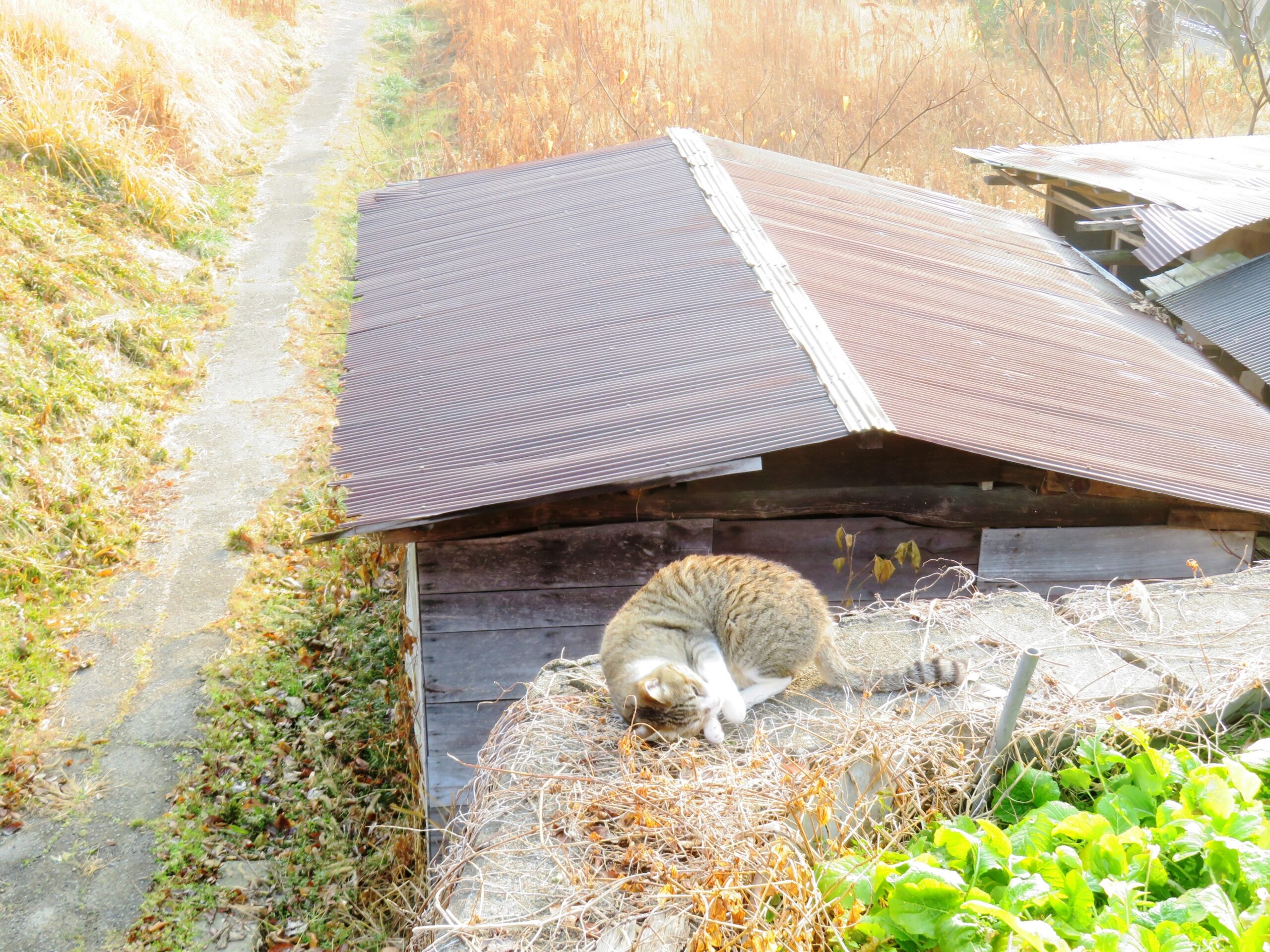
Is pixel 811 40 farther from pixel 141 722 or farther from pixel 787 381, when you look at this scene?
pixel 141 722

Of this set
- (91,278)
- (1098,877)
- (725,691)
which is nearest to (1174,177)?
(725,691)

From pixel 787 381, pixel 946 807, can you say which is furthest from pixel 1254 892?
pixel 787 381

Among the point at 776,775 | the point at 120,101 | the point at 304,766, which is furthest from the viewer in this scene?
the point at 120,101

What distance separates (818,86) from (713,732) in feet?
44.7

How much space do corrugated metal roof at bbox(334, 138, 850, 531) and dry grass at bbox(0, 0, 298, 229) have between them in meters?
6.24

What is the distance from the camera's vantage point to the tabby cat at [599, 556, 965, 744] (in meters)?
3.34

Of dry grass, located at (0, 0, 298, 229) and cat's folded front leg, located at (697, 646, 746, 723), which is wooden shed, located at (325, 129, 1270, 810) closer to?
cat's folded front leg, located at (697, 646, 746, 723)

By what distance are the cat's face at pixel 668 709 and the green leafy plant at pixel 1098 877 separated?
0.84m

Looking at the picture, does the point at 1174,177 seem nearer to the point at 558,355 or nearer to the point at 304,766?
the point at 558,355

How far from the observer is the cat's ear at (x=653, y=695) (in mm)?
3266

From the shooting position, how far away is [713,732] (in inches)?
131

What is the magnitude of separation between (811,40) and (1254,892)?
15.9 meters

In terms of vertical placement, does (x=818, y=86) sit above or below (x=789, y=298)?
above

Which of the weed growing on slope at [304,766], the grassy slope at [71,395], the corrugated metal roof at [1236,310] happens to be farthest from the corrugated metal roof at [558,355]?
the grassy slope at [71,395]
